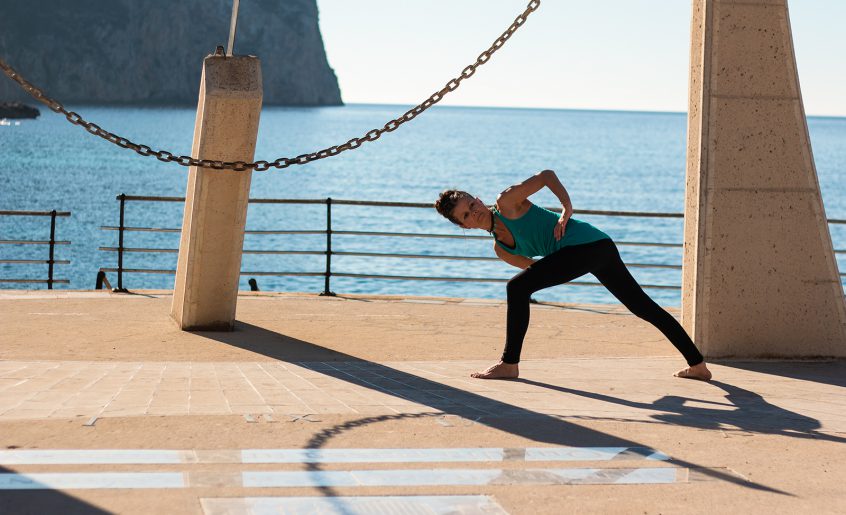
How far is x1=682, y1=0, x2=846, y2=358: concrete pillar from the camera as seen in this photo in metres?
8.20

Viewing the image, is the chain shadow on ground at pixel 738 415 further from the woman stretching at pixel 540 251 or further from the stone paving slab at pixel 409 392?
the woman stretching at pixel 540 251

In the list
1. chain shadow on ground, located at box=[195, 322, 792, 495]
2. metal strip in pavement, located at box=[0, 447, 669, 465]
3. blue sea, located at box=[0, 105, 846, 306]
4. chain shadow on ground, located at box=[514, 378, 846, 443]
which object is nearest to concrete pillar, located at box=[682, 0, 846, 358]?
chain shadow on ground, located at box=[514, 378, 846, 443]

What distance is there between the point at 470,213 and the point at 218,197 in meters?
3.53

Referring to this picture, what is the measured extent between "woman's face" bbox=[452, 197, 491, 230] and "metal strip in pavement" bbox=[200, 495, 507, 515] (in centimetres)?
246

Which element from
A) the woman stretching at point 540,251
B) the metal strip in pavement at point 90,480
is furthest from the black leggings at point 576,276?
the metal strip in pavement at point 90,480

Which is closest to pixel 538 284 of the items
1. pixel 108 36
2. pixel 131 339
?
pixel 131 339

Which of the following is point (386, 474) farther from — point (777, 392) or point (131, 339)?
point (131, 339)

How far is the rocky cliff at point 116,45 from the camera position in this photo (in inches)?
6722

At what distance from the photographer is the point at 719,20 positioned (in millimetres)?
8195

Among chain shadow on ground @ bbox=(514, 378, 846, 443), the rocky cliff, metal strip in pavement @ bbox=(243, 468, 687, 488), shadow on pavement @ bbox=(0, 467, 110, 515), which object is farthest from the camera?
the rocky cliff

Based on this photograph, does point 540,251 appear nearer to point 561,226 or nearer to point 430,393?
point 561,226

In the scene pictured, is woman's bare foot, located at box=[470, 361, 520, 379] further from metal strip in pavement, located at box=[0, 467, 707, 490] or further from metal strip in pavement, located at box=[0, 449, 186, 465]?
metal strip in pavement, located at box=[0, 449, 186, 465]

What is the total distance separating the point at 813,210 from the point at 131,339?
533 cm

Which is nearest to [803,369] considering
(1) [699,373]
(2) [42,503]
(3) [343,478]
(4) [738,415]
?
(1) [699,373]
